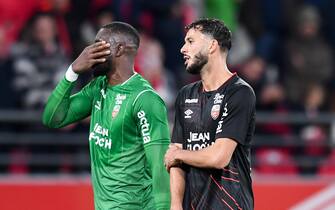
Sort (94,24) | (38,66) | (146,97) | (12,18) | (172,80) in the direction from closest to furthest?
(146,97), (38,66), (12,18), (94,24), (172,80)

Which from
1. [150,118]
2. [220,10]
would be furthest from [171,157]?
[220,10]

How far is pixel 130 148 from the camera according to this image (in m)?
7.25

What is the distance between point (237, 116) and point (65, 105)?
1.50 metres

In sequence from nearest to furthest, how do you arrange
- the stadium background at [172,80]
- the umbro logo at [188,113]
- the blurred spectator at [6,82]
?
the umbro logo at [188,113]
the stadium background at [172,80]
the blurred spectator at [6,82]

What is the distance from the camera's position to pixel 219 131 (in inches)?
259

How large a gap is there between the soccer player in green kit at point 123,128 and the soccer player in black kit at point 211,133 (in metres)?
0.35

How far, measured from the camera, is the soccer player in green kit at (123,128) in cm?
712

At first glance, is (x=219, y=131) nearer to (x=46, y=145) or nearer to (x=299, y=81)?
(x=46, y=145)

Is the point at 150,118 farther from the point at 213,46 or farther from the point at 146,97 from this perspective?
the point at 213,46

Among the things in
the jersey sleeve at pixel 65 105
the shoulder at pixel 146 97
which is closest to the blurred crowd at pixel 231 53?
the jersey sleeve at pixel 65 105

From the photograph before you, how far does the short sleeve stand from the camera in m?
7.12

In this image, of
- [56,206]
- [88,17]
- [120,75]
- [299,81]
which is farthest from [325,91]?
[120,75]

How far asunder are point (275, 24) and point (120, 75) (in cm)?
704

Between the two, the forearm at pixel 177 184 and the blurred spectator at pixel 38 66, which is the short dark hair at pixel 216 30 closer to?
the forearm at pixel 177 184
